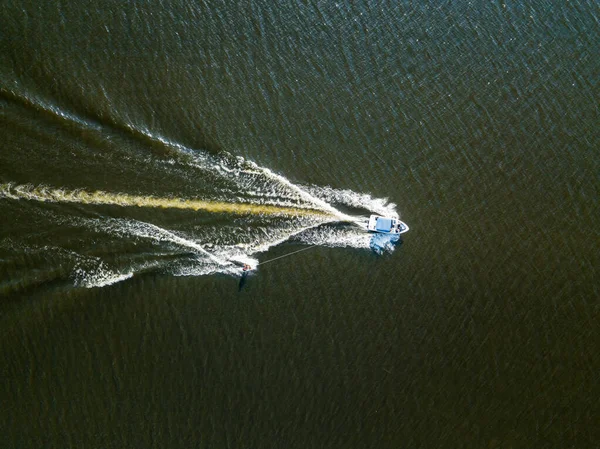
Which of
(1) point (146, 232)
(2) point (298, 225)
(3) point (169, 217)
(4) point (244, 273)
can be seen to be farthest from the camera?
(2) point (298, 225)

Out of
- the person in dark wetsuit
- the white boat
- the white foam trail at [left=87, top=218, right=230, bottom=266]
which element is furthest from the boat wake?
the white boat

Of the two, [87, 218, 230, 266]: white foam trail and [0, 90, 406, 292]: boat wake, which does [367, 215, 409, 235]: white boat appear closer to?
[0, 90, 406, 292]: boat wake

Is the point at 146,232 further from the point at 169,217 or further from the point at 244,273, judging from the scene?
the point at 244,273

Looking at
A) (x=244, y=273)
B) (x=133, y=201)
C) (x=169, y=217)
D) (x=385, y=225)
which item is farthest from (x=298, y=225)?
(x=133, y=201)

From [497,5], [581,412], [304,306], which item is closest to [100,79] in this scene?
[304,306]

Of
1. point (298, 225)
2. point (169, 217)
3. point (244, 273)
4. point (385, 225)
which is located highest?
point (169, 217)
